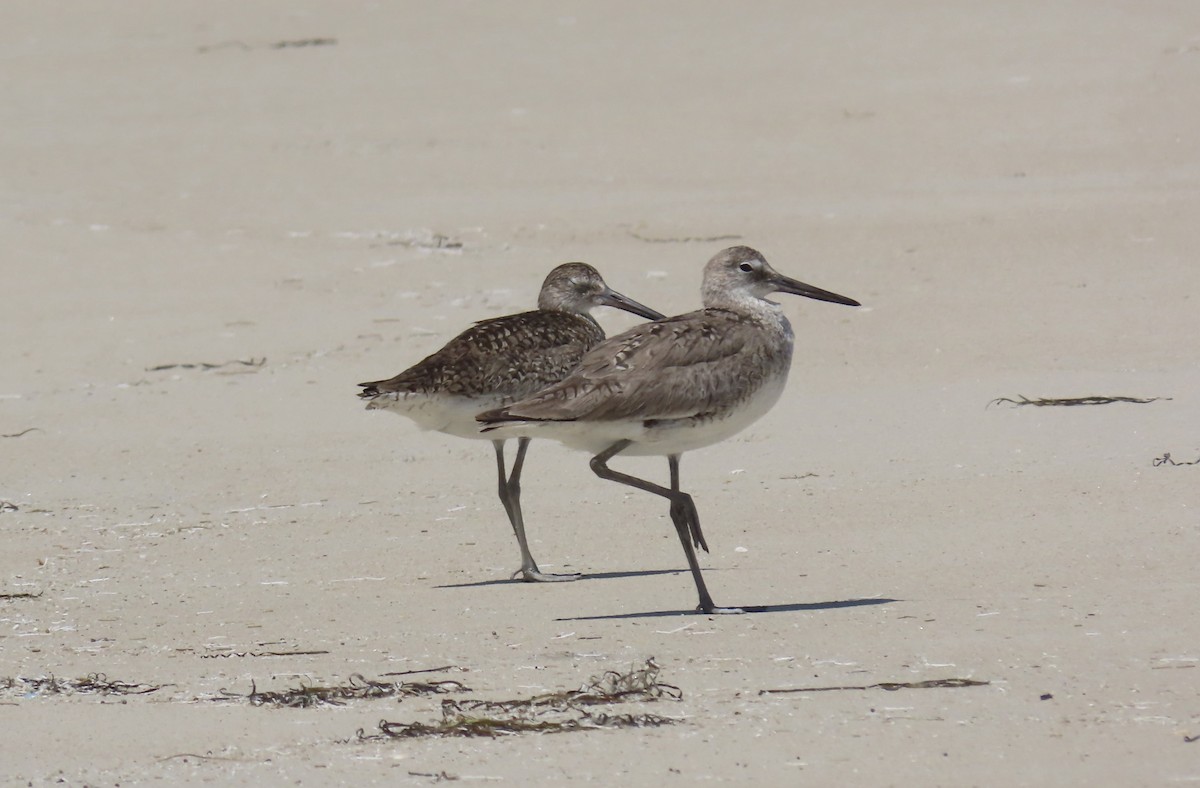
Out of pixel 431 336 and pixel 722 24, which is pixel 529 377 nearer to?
pixel 431 336

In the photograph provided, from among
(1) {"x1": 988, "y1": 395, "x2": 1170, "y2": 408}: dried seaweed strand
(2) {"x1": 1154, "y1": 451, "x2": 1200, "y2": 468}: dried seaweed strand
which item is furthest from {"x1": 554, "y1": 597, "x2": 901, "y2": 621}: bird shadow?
(1) {"x1": 988, "y1": 395, "x2": 1170, "y2": 408}: dried seaweed strand

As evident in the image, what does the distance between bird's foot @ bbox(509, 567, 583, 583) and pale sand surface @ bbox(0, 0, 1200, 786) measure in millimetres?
98

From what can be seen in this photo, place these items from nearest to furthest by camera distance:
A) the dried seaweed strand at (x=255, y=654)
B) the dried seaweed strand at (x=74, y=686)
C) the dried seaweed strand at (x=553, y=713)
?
1. the dried seaweed strand at (x=553, y=713)
2. the dried seaweed strand at (x=74, y=686)
3. the dried seaweed strand at (x=255, y=654)

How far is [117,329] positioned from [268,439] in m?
2.55

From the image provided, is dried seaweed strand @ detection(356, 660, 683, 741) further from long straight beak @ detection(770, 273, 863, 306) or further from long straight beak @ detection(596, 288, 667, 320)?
long straight beak @ detection(596, 288, 667, 320)

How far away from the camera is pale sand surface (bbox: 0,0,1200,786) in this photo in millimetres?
5887

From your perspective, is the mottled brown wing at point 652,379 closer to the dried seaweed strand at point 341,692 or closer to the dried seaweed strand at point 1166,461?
the dried seaweed strand at point 341,692

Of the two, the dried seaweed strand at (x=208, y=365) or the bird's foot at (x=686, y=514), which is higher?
the bird's foot at (x=686, y=514)

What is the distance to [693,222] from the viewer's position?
14.6m

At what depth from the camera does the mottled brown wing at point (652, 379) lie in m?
7.52

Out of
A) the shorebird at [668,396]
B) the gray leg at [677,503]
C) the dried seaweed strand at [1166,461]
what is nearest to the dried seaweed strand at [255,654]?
the shorebird at [668,396]

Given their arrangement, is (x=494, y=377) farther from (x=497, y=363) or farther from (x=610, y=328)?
(x=610, y=328)

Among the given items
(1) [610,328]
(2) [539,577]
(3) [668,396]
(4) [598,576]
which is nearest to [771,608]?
(3) [668,396]

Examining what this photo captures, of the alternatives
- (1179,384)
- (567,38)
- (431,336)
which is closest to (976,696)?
(1179,384)
